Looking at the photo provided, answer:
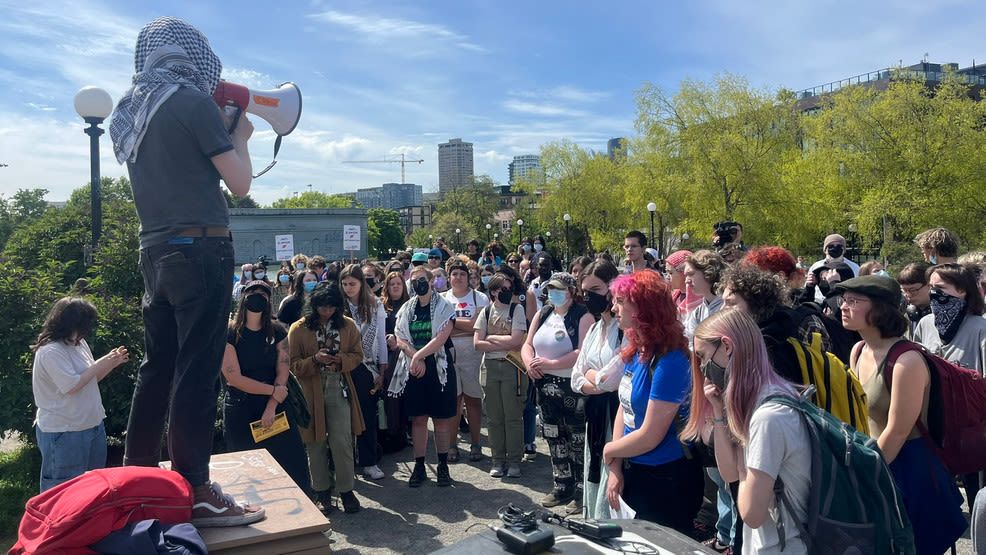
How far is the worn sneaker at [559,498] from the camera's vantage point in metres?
5.78

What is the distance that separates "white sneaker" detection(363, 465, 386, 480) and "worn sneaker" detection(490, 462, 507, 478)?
1116mm

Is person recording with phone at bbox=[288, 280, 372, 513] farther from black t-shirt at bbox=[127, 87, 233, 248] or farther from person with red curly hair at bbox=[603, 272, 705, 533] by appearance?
black t-shirt at bbox=[127, 87, 233, 248]

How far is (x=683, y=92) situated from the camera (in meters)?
31.2

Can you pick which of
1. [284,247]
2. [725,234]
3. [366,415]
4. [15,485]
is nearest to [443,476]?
[366,415]

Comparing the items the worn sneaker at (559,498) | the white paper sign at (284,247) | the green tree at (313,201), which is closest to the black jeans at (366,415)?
the worn sneaker at (559,498)

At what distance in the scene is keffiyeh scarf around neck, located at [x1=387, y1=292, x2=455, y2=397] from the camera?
6531mm

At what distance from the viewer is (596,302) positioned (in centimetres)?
505

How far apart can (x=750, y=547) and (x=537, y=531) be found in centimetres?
108

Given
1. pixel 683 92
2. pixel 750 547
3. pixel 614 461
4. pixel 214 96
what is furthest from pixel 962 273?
pixel 683 92

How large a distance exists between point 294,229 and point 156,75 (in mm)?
46719

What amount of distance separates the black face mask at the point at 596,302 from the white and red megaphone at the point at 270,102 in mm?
2942

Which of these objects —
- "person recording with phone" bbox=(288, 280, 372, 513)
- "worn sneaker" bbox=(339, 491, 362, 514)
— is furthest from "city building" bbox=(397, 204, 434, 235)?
"worn sneaker" bbox=(339, 491, 362, 514)

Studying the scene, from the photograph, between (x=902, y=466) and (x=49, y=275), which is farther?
(x=49, y=275)

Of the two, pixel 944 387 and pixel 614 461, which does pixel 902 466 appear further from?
pixel 614 461
